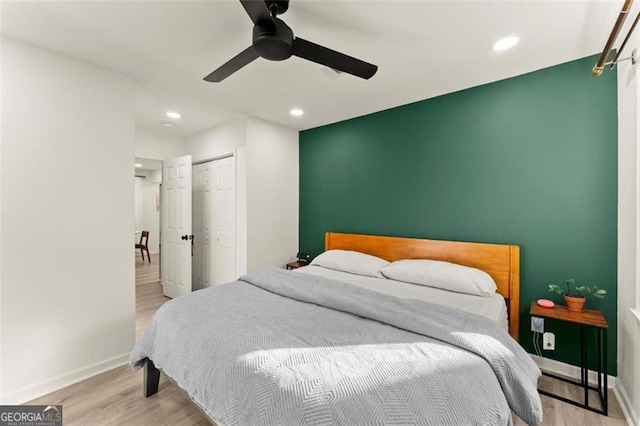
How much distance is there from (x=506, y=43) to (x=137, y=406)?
3589 mm

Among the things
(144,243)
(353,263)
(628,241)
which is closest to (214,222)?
(353,263)

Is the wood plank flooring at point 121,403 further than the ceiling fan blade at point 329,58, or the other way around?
the wood plank flooring at point 121,403

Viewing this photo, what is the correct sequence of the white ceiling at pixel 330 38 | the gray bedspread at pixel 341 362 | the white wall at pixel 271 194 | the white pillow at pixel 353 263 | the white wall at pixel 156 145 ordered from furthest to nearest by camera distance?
1. the white wall at pixel 156 145
2. the white wall at pixel 271 194
3. the white pillow at pixel 353 263
4. the white ceiling at pixel 330 38
5. the gray bedspread at pixel 341 362

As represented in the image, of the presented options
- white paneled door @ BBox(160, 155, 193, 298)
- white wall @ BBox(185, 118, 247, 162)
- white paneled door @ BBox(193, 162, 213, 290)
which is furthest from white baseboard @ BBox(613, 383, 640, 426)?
white paneled door @ BBox(193, 162, 213, 290)

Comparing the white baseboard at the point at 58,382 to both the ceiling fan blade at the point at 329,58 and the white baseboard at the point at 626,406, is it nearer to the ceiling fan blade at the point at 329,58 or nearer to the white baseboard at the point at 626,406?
the ceiling fan blade at the point at 329,58

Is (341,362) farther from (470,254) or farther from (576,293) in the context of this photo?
(576,293)

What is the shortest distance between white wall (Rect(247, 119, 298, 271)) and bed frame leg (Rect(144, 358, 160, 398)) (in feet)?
5.17

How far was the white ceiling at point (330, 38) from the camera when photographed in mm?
1680

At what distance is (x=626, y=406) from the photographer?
72.7 inches

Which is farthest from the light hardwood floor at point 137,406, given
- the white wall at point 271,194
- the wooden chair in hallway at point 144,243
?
the wooden chair in hallway at point 144,243

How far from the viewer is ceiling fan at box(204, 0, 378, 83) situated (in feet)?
4.44

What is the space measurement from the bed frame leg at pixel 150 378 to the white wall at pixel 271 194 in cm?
158

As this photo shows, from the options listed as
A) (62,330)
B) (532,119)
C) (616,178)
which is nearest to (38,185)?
(62,330)

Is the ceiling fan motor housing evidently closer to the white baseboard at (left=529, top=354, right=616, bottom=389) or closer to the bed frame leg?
the bed frame leg
